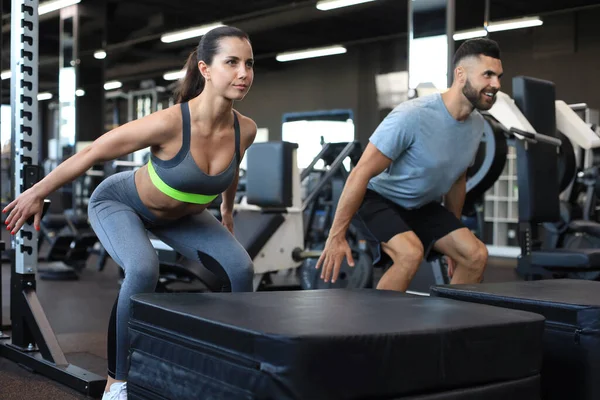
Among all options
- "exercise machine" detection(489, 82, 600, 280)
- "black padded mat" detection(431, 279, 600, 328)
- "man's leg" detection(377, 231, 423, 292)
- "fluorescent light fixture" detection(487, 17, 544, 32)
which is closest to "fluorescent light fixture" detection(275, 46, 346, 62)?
"fluorescent light fixture" detection(487, 17, 544, 32)

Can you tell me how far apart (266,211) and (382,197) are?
70.0 inches

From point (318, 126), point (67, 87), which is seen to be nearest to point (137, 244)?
point (67, 87)

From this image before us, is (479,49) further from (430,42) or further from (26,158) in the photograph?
(430,42)

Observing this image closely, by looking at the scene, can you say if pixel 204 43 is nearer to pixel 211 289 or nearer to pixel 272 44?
pixel 211 289

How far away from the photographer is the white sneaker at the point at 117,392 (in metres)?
1.82

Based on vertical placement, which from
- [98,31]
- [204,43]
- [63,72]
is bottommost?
[204,43]

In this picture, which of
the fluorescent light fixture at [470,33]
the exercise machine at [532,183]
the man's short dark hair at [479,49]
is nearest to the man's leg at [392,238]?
the man's short dark hair at [479,49]

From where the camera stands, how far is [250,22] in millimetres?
10359

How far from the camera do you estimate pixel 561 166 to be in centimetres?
443

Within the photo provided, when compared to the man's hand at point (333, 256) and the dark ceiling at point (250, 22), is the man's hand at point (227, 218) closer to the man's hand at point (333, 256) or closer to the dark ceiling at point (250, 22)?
the man's hand at point (333, 256)

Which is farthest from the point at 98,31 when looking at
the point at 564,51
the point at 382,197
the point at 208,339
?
the point at 208,339

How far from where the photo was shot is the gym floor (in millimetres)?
2354

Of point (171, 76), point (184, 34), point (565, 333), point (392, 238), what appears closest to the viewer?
point (565, 333)

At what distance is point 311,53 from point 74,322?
27.6ft
